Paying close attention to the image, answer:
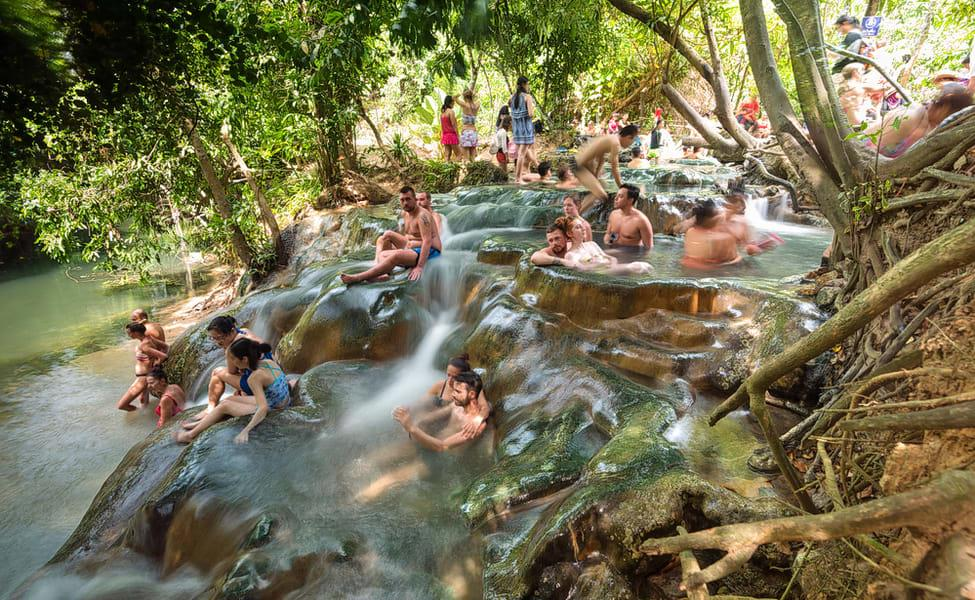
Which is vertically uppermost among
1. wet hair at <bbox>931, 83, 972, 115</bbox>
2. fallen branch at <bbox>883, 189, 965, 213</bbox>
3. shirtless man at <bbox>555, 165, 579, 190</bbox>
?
wet hair at <bbox>931, 83, 972, 115</bbox>

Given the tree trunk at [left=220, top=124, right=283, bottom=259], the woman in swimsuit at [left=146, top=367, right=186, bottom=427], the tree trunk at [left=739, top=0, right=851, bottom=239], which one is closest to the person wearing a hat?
the tree trunk at [left=739, top=0, right=851, bottom=239]

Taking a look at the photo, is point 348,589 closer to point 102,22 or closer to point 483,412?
point 483,412

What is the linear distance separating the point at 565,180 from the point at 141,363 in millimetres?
8064

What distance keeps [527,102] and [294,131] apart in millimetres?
4835

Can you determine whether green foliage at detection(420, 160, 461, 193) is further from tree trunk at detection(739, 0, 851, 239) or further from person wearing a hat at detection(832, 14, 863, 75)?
tree trunk at detection(739, 0, 851, 239)

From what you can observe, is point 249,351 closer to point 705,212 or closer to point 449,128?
point 705,212

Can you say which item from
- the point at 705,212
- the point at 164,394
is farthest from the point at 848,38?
the point at 164,394

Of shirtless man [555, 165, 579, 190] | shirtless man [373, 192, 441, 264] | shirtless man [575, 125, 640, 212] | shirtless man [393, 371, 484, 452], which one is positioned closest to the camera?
shirtless man [393, 371, 484, 452]

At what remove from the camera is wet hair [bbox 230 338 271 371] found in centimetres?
478

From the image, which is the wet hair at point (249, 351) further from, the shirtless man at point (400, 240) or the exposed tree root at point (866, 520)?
the exposed tree root at point (866, 520)

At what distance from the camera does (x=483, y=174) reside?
12414 mm

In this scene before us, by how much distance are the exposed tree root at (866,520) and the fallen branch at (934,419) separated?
204 mm

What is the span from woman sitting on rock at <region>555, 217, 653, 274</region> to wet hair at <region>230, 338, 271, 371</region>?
347 cm

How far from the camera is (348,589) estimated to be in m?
2.85
